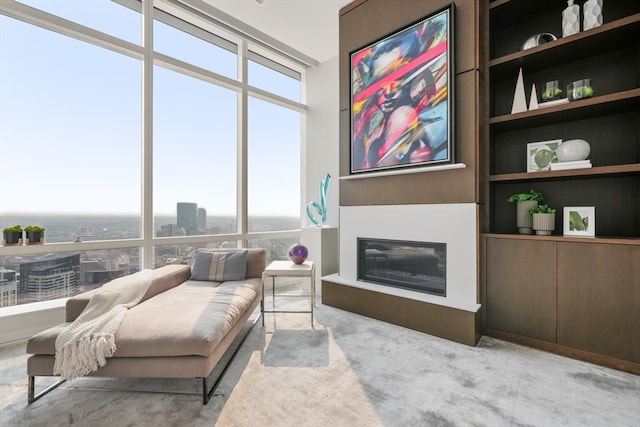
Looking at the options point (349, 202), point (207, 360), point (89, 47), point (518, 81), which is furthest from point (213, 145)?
point (518, 81)

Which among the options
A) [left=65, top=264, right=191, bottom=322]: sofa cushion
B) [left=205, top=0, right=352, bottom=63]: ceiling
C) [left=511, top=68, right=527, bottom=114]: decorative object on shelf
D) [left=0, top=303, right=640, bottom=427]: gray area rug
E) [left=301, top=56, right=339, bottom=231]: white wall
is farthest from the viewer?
[left=301, top=56, right=339, bottom=231]: white wall

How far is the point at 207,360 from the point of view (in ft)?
5.39

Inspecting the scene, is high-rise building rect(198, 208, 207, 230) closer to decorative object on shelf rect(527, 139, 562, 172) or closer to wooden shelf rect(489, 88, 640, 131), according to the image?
wooden shelf rect(489, 88, 640, 131)

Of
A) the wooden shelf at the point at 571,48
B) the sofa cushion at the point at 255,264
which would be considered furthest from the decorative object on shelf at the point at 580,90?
the sofa cushion at the point at 255,264

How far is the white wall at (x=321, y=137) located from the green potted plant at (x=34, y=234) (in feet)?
10.0

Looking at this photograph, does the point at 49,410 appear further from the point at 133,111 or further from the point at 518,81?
the point at 518,81

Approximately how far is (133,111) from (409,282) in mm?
3365

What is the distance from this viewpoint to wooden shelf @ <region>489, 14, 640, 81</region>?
2013 mm

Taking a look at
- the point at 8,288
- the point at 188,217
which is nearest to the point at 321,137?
the point at 188,217

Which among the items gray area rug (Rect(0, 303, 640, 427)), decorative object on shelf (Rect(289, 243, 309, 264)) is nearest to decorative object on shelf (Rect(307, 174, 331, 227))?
decorative object on shelf (Rect(289, 243, 309, 264))

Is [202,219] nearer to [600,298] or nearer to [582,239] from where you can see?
[582,239]

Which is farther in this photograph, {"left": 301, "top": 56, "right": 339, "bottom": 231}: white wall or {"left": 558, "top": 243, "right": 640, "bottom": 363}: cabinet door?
{"left": 301, "top": 56, "right": 339, "bottom": 231}: white wall

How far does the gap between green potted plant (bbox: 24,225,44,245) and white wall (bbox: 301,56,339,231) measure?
3057mm

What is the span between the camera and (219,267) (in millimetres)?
2883
